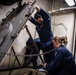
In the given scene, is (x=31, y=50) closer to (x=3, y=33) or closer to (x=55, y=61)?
(x=55, y=61)

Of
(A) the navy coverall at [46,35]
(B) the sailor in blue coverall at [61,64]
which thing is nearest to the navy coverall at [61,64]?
(B) the sailor in blue coverall at [61,64]

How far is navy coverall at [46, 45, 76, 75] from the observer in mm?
2508

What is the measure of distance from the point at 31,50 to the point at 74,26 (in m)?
1.35

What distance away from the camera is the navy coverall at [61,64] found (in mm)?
2508

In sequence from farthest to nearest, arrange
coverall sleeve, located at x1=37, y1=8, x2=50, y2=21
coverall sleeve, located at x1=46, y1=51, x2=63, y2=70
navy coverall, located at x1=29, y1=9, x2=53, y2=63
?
navy coverall, located at x1=29, y1=9, x2=53, y2=63 < coverall sleeve, located at x1=37, y1=8, x2=50, y2=21 < coverall sleeve, located at x1=46, y1=51, x2=63, y2=70

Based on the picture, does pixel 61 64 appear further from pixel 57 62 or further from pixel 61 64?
pixel 57 62

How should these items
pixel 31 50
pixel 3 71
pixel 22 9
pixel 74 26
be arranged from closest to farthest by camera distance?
pixel 22 9
pixel 3 71
pixel 31 50
pixel 74 26

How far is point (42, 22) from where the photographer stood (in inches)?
131

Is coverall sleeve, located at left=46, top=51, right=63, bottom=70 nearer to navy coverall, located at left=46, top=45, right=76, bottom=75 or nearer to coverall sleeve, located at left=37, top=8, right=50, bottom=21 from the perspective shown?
navy coverall, located at left=46, top=45, right=76, bottom=75

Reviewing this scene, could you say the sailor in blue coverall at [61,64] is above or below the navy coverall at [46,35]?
below

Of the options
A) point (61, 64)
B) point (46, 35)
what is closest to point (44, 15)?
point (46, 35)

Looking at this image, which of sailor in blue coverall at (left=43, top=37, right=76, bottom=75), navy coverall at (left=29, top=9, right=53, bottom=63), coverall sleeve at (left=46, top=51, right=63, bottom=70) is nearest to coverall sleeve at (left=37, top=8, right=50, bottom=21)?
navy coverall at (left=29, top=9, right=53, bottom=63)

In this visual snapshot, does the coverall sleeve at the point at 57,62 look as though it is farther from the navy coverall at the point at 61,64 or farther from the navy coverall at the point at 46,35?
the navy coverall at the point at 46,35

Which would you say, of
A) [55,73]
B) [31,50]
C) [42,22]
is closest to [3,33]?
[55,73]
